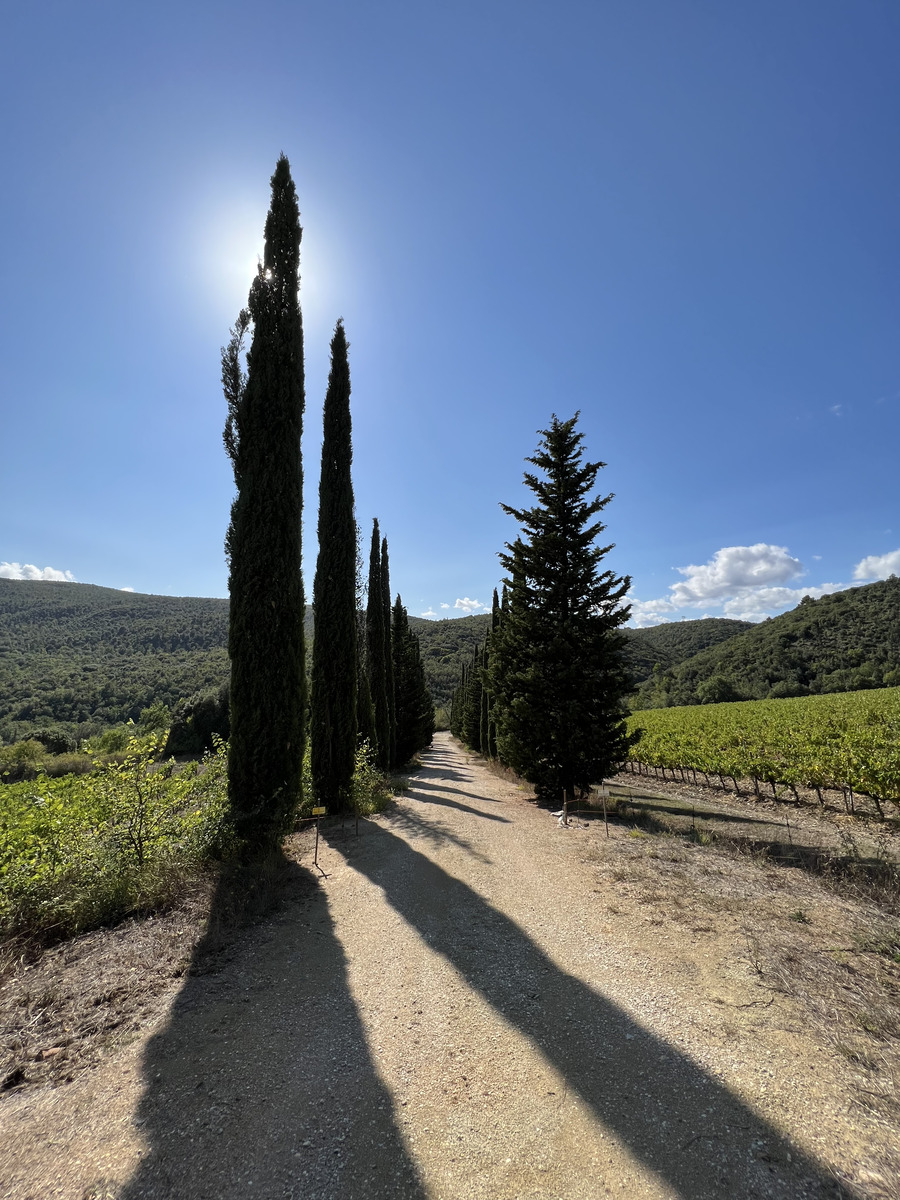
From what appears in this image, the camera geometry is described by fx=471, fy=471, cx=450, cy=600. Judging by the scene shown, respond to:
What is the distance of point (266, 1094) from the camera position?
2666 mm

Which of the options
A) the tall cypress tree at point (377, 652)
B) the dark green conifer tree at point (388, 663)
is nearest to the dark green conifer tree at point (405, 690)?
the dark green conifer tree at point (388, 663)

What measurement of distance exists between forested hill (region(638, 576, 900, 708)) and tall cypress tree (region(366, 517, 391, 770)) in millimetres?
49524

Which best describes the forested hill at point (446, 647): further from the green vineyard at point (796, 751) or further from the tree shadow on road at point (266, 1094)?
the tree shadow on road at point (266, 1094)

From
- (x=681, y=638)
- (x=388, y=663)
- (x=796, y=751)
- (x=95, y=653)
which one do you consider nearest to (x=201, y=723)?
(x=388, y=663)

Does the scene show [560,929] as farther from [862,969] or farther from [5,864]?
[5,864]

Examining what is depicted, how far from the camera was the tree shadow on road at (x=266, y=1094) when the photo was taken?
2148 millimetres

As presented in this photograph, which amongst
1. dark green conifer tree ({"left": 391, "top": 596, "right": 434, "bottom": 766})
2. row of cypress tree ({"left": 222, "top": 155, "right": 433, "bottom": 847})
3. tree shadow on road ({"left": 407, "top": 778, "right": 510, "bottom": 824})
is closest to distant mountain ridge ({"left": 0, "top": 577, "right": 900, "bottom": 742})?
dark green conifer tree ({"left": 391, "top": 596, "right": 434, "bottom": 766})

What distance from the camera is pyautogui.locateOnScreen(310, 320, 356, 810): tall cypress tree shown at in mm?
10867

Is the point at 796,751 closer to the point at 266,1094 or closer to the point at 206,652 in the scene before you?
the point at 266,1094

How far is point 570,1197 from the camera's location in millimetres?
2049

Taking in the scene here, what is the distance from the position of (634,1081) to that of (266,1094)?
2108mm

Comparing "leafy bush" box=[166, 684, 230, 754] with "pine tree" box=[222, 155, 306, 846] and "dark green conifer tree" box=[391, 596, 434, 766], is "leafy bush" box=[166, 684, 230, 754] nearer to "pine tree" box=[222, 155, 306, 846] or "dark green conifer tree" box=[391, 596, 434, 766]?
"dark green conifer tree" box=[391, 596, 434, 766]

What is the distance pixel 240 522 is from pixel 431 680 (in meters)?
75.7

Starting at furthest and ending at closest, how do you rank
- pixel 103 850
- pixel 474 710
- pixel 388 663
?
pixel 474 710, pixel 388 663, pixel 103 850
